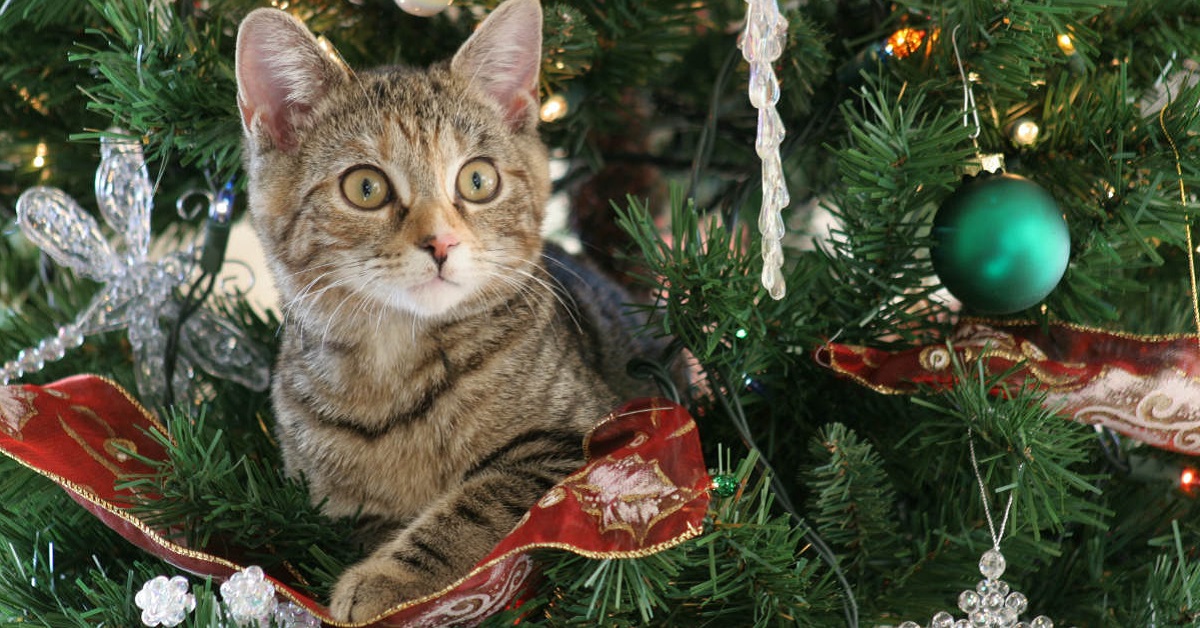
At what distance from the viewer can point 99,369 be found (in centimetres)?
99

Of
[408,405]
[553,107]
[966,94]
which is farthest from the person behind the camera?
[553,107]

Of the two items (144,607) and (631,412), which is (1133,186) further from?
(144,607)

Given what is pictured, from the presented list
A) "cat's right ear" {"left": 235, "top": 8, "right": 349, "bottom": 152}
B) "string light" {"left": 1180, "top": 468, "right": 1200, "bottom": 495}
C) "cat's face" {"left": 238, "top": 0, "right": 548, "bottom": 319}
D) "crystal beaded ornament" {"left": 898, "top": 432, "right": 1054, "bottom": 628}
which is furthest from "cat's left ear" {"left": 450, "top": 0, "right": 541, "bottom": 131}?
"string light" {"left": 1180, "top": 468, "right": 1200, "bottom": 495}

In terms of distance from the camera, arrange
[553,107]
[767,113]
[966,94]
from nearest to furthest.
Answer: [767,113] → [966,94] → [553,107]

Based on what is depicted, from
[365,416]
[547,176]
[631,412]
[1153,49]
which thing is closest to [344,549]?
[365,416]

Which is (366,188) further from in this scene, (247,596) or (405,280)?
(247,596)

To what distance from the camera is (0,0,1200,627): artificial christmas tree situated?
2.08 feet

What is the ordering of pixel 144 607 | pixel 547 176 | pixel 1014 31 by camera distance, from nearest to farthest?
pixel 144 607
pixel 1014 31
pixel 547 176

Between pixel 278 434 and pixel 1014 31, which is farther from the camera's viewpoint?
pixel 278 434

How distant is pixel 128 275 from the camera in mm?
859

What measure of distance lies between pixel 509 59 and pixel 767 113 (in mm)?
352

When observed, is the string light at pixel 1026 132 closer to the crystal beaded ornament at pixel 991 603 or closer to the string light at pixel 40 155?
the crystal beaded ornament at pixel 991 603

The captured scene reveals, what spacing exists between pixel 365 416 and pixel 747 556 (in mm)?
360

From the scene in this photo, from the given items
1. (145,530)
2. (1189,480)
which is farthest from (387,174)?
(1189,480)
